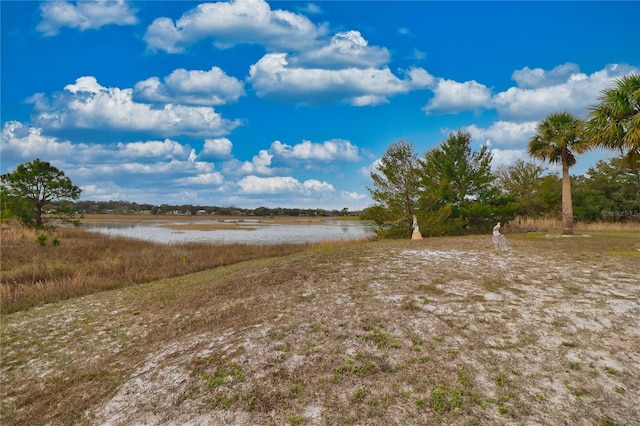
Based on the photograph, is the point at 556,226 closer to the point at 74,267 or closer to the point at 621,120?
the point at 621,120

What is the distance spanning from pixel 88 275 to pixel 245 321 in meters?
12.0

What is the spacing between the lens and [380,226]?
3130cm

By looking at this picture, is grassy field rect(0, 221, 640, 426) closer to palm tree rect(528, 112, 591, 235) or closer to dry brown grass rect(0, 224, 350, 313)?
dry brown grass rect(0, 224, 350, 313)

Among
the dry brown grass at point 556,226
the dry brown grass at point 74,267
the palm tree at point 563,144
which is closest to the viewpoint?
the dry brown grass at point 74,267

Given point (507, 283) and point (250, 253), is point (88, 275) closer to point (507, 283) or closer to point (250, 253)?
point (250, 253)

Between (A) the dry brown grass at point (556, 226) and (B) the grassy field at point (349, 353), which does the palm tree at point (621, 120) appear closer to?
(B) the grassy field at point (349, 353)

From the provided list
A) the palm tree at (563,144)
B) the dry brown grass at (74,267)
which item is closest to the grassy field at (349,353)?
the dry brown grass at (74,267)

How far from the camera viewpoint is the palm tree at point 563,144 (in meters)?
21.4

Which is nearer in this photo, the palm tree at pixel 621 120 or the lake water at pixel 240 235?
the palm tree at pixel 621 120

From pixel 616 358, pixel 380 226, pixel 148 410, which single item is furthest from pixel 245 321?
pixel 380 226

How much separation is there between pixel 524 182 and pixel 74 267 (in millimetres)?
50491

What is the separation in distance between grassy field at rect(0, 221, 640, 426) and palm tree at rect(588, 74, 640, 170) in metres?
7.95

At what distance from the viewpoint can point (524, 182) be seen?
47844 mm

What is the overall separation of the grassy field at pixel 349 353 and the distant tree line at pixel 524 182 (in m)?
9.58
